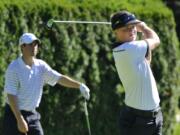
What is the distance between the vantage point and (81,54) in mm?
10906

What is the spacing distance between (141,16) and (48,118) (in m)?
2.42

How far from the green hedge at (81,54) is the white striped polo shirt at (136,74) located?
10.1 feet

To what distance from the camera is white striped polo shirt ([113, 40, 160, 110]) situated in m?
6.80

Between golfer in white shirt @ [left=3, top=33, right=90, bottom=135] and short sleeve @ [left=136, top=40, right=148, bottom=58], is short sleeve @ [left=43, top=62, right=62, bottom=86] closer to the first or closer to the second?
golfer in white shirt @ [left=3, top=33, right=90, bottom=135]

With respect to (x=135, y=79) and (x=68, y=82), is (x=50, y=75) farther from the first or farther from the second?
(x=135, y=79)

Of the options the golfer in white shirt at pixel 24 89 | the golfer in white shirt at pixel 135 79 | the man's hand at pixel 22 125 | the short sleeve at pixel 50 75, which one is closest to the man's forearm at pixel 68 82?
the short sleeve at pixel 50 75

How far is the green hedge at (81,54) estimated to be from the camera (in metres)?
9.97

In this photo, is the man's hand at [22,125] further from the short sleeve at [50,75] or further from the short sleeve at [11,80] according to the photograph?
the short sleeve at [50,75]

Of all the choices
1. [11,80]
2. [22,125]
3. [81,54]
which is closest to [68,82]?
[11,80]

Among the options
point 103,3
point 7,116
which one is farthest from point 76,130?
point 7,116

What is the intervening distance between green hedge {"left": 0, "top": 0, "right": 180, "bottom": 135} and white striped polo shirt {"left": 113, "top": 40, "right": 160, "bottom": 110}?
10.1 ft

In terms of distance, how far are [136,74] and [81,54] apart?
413cm

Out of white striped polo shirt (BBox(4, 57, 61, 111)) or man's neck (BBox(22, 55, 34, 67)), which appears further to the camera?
man's neck (BBox(22, 55, 34, 67))

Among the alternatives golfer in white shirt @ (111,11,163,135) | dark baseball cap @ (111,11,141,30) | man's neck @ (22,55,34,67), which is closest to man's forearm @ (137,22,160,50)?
golfer in white shirt @ (111,11,163,135)
